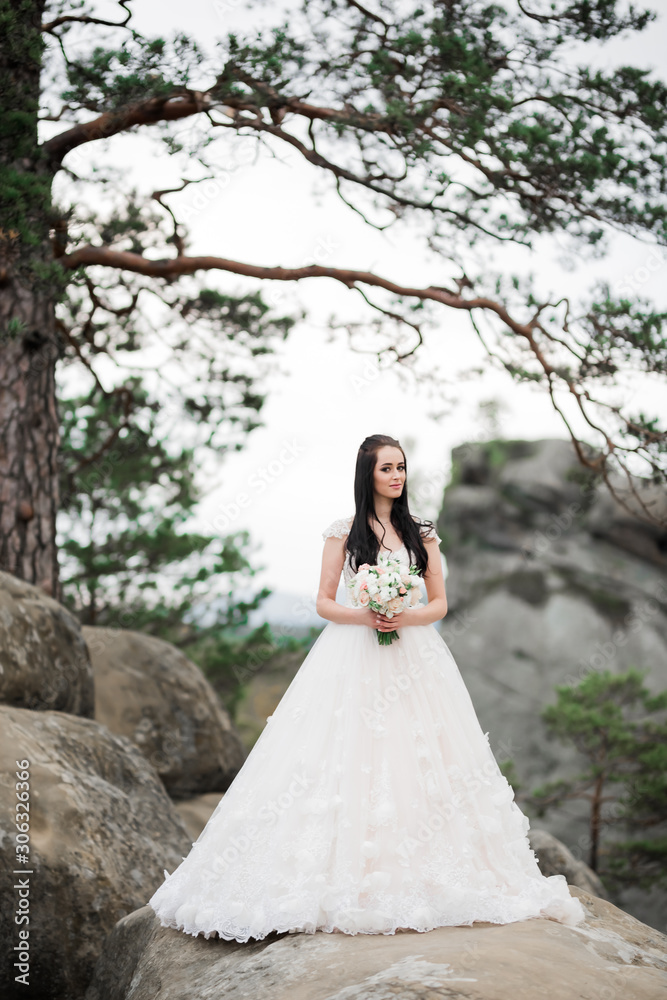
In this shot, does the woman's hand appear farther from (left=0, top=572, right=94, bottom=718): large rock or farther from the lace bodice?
(left=0, top=572, right=94, bottom=718): large rock

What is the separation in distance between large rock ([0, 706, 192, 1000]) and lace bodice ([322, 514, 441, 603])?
2.50 metres

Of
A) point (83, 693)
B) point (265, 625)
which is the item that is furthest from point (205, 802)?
point (265, 625)

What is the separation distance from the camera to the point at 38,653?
677 centimetres

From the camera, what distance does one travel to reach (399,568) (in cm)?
440

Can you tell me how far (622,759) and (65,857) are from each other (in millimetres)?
10711

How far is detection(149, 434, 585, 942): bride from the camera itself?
3.85 m

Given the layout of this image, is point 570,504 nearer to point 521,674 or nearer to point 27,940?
point 521,674

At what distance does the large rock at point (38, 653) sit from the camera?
256 inches

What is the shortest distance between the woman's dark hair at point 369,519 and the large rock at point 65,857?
260 cm

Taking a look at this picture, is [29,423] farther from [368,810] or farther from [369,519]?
[368,810]

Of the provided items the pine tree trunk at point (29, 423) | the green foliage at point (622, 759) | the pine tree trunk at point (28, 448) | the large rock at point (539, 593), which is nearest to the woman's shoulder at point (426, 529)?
the pine tree trunk at point (29, 423)

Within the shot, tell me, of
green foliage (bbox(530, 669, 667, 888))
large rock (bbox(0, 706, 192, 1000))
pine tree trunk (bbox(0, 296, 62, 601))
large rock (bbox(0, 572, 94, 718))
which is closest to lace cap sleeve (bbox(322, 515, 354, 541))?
large rock (bbox(0, 706, 192, 1000))

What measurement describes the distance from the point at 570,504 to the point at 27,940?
65.1ft

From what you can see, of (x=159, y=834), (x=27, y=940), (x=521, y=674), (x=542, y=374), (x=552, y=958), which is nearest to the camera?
(x=552, y=958)
